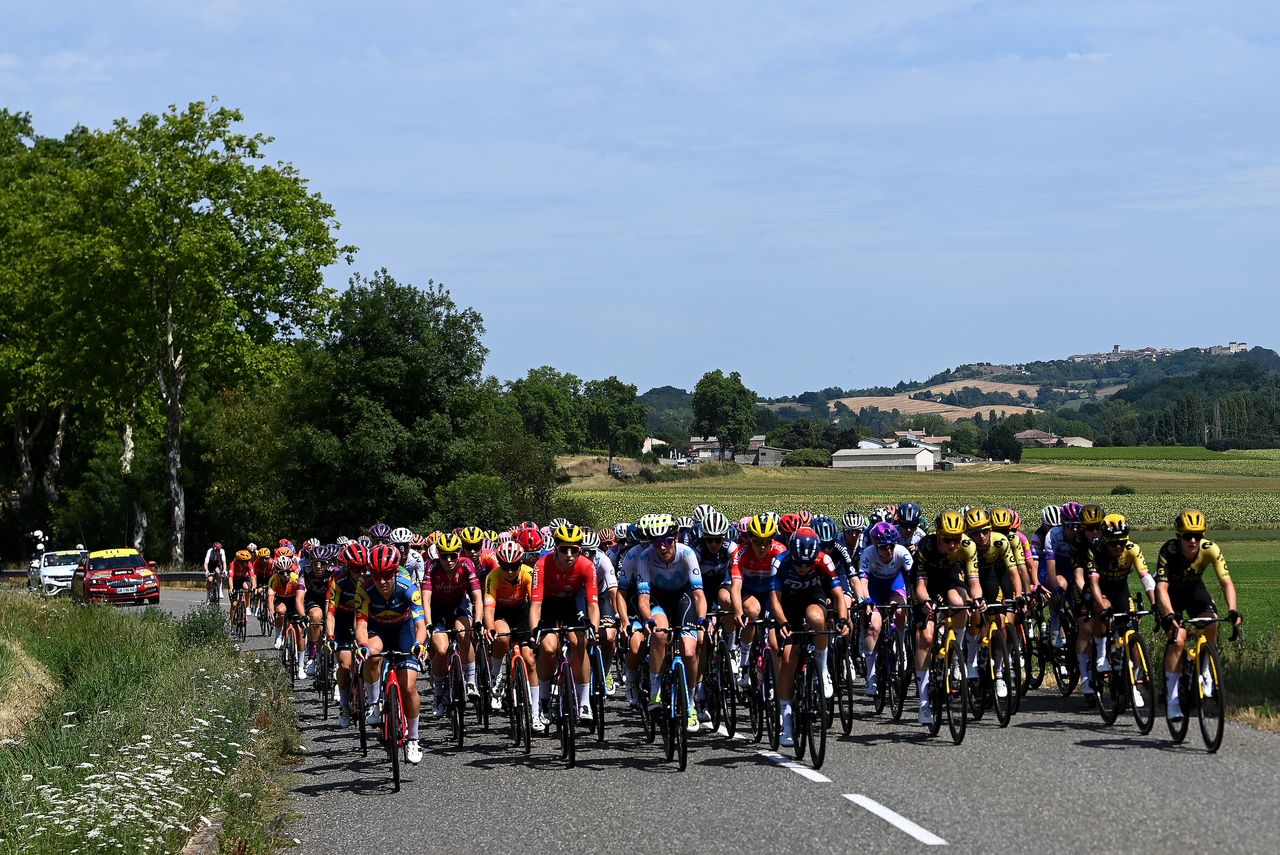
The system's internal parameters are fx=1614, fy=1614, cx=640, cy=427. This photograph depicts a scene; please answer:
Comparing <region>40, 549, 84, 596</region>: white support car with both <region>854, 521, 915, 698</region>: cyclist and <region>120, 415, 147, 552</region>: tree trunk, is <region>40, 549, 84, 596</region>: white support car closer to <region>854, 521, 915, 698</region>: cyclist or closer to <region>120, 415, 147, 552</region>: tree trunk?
<region>120, 415, 147, 552</region>: tree trunk

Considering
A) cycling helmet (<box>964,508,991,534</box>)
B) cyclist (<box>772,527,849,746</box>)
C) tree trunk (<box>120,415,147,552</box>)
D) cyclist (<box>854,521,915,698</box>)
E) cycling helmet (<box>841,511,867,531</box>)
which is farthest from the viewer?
tree trunk (<box>120,415,147,552</box>)

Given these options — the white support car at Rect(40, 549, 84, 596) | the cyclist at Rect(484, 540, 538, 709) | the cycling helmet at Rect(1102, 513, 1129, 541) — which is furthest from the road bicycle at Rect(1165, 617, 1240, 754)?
the white support car at Rect(40, 549, 84, 596)

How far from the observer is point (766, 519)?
45.0 ft

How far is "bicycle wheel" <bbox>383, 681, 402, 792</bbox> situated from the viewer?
12422 millimetres

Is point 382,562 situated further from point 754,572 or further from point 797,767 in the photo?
point 797,767

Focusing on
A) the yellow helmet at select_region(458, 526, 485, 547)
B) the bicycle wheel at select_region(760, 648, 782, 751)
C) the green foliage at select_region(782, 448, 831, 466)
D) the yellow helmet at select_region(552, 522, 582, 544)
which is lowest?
the bicycle wheel at select_region(760, 648, 782, 751)

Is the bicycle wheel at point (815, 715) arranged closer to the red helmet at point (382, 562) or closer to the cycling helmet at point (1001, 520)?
the red helmet at point (382, 562)

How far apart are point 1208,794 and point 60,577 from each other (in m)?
42.9

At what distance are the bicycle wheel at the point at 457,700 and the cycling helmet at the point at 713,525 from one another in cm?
266

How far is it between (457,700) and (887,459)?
143m

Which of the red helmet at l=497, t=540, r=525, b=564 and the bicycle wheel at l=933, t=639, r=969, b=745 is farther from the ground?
the red helmet at l=497, t=540, r=525, b=564

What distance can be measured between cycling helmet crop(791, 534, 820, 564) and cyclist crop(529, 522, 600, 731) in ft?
5.89

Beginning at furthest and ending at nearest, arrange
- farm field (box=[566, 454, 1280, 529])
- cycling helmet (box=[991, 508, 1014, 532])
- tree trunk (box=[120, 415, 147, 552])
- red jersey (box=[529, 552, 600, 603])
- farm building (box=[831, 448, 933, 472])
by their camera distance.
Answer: farm building (box=[831, 448, 933, 472]) < farm field (box=[566, 454, 1280, 529]) < tree trunk (box=[120, 415, 147, 552]) < cycling helmet (box=[991, 508, 1014, 532]) < red jersey (box=[529, 552, 600, 603])

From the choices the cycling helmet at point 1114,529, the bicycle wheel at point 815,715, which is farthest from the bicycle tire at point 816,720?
the cycling helmet at point 1114,529
